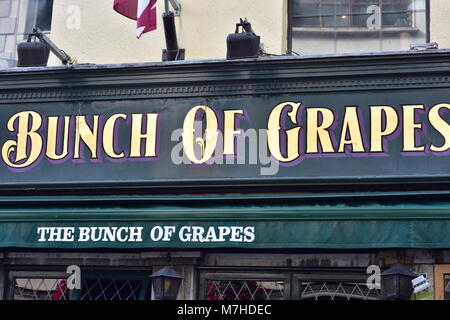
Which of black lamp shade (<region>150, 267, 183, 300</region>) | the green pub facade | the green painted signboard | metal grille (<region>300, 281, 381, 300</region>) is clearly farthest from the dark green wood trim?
metal grille (<region>300, 281, 381, 300</region>)

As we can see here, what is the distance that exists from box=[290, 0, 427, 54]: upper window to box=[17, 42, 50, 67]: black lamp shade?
306 cm

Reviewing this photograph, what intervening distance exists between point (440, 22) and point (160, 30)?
3.40m

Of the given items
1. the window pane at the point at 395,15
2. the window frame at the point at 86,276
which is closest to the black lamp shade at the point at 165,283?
the window frame at the point at 86,276

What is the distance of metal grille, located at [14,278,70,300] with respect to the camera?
10.4m

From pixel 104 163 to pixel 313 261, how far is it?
2676 millimetres

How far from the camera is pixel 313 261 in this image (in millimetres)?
9789

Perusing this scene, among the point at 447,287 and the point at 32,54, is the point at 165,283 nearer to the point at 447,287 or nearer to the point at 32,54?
the point at 447,287

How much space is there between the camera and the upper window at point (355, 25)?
1088 cm

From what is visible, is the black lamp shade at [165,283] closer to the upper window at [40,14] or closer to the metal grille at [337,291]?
the metal grille at [337,291]

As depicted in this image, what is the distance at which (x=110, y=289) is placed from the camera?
10.4 metres

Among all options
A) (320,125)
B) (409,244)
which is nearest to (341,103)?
(320,125)

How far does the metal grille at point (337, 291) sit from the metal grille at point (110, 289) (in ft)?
6.42

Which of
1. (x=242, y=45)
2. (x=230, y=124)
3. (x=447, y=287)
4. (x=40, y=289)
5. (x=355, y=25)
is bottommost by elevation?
(x=40, y=289)

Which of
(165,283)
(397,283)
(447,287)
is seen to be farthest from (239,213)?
(447,287)
